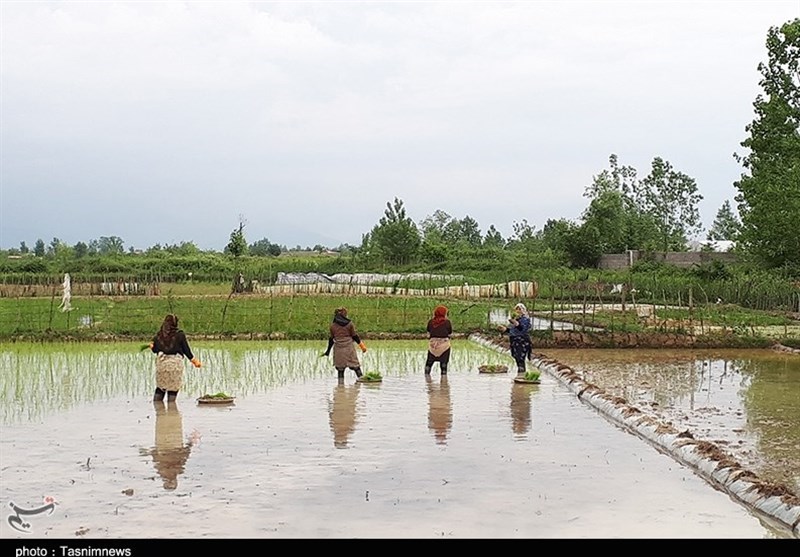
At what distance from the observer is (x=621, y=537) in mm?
6383

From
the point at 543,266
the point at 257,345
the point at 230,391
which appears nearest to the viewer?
the point at 230,391

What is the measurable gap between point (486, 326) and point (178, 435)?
13516mm

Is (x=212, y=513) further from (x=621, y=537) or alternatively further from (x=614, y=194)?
(x=614, y=194)

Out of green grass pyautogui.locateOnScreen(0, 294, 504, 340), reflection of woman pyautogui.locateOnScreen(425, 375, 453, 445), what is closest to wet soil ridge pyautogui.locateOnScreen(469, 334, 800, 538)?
reflection of woman pyautogui.locateOnScreen(425, 375, 453, 445)

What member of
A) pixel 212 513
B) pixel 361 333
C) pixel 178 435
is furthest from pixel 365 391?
pixel 361 333

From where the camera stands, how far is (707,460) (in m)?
8.50

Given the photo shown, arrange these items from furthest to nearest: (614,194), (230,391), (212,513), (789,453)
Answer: (614,194) → (230,391) → (789,453) → (212,513)

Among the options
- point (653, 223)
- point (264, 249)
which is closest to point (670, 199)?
point (653, 223)

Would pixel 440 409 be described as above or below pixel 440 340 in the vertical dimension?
below

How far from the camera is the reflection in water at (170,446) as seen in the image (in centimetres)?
818

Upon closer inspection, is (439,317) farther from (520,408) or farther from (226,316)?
(226,316)

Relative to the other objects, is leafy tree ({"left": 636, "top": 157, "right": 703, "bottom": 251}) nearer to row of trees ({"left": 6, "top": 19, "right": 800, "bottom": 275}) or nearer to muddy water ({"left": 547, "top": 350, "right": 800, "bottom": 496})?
row of trees ({"left": 6, "top": 19, "right": 800, "bottom": 275})

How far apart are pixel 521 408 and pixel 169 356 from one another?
14.0ft

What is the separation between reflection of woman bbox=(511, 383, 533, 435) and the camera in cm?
1061
